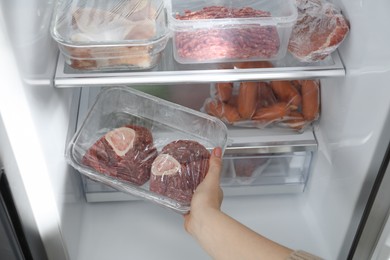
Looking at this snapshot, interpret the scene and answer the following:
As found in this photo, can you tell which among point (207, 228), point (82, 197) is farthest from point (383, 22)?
point (82, 197)

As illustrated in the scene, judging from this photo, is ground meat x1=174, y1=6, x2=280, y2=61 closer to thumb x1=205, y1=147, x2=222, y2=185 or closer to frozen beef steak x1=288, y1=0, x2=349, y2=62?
frozen beef steak x1=288, y1=0, x2=349, y2=62

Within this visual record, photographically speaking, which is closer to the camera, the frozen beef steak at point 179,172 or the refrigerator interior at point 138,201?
the refrigerator interior at point 138,201

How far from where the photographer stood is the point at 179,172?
3.85ft

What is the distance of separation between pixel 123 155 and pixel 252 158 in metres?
0.40

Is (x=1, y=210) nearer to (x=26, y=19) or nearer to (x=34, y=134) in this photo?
(x=34, y=134)

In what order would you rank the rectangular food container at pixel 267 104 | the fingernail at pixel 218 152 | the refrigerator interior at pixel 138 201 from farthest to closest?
the rectangular food container at pixel 267 104 → the fingernail at pixel 218 152 → the refrigerator interior at pixel 138 201

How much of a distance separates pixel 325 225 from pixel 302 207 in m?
0.12

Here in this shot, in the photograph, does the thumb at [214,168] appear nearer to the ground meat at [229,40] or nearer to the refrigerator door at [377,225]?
the ground meat at [229,40]

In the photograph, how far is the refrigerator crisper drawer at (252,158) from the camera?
138cm

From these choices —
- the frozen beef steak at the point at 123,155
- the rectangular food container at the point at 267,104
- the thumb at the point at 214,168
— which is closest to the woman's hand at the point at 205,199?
the thumb at the point at 214,168

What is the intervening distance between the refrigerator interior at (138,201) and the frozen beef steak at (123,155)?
0.26ft

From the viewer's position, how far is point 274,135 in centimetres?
139

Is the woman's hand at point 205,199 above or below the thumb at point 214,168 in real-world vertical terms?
below

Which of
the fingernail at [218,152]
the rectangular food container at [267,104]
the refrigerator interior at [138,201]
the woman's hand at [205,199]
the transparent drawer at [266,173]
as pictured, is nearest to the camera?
the refrigerator interior at [138,201]
